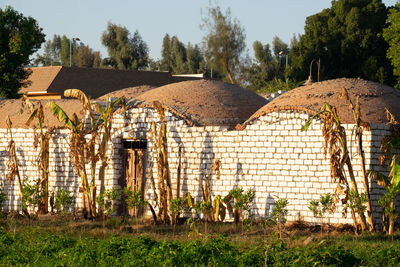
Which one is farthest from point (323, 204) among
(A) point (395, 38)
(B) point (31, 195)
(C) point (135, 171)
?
(A) point (395, 38)

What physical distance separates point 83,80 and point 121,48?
2497cm

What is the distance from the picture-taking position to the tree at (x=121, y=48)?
60969mm

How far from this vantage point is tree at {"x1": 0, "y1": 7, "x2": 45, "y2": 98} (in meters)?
30.0

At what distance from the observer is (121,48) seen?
201ft

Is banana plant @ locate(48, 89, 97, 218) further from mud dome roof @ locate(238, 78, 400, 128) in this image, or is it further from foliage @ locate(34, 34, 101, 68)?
foliage @ locate(34, 34, 101, 68)

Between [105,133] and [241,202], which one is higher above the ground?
[105,133]

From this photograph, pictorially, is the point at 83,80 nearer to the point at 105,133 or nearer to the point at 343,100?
the point at 105,133

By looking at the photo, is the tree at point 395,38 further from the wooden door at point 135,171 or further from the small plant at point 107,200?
the small plant at point 107,200

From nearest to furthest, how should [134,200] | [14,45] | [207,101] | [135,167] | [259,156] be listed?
[259,156]
[134,200]
[135,167]
[207,101]
[14,45]

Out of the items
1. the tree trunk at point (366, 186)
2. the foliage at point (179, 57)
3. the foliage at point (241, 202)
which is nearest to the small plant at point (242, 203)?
the foliage at point (241, 202)

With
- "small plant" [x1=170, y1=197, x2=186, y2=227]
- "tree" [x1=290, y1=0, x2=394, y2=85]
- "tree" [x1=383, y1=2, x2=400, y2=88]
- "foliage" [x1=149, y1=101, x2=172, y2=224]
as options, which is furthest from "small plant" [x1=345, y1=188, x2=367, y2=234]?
"tree" [x1=290, y1=0, x2=394, y2=85]

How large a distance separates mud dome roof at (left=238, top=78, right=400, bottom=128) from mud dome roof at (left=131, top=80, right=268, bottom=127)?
1.87m

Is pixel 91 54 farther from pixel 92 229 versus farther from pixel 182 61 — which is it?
pixel 92 229

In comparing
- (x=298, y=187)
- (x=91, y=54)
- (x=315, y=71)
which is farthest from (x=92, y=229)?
(x=91, y=54)
